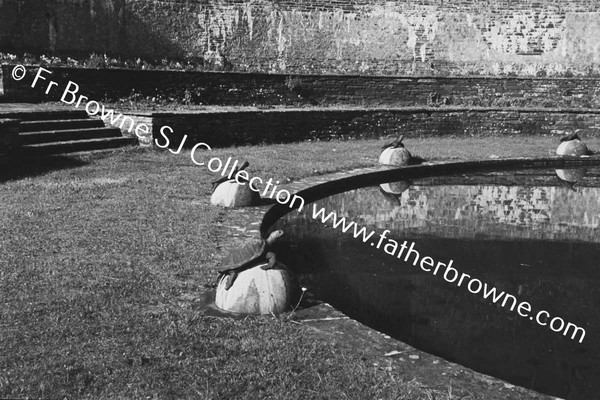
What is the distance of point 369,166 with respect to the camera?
36.1 feet

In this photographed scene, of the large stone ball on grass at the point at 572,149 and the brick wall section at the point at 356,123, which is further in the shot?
the large stone ball on grass at the point at 572,149

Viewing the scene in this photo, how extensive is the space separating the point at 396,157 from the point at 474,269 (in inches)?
195

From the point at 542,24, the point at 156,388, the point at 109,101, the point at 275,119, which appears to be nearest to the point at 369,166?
the point at 275,119

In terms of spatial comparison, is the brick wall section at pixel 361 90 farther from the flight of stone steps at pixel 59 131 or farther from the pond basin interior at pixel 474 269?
the pond basin interior at pixel 474 269

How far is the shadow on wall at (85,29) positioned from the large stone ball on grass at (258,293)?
1255 centimetres

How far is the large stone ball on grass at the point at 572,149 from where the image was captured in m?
13.3

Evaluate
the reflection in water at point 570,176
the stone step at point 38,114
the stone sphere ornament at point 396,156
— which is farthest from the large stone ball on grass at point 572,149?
the stone step at point 38,114

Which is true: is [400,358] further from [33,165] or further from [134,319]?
[33,165]

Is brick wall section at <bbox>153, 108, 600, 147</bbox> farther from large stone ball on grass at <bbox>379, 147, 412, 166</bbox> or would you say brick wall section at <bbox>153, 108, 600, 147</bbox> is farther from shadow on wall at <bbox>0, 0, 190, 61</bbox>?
shadow on wall at <bbox>0, 0, 190, 61</bbox>

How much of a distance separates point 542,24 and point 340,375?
62.1 feet

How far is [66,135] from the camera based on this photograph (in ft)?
35.5

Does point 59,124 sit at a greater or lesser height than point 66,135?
greater

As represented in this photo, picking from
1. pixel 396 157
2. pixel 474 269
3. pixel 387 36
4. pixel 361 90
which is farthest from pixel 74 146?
pixel 387 36

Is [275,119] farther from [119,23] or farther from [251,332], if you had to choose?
[251,332]
